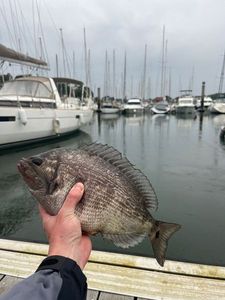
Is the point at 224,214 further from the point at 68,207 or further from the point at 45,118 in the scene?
the point at 45,118

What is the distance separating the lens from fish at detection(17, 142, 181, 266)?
1523mm

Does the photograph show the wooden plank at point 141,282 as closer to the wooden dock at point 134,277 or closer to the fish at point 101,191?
the wooden dock at point 134,277

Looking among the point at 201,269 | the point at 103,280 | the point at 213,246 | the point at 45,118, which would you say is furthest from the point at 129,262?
the point at 45,118

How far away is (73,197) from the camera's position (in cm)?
147

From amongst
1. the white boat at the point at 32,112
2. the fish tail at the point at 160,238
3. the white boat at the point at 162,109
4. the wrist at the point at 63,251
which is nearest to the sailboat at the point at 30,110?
the white boat at the point at 32,112

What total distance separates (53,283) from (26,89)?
15.1 meters

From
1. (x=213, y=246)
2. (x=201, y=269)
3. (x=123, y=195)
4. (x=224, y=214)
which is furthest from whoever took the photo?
(x=224, y=214)

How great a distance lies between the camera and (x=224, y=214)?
6.25 metres

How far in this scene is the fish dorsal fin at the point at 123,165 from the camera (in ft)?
5.73

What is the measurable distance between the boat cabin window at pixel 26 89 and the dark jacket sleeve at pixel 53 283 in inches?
570

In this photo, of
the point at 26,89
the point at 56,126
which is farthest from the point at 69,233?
the point at 26,89

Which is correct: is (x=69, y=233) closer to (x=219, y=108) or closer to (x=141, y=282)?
(x=141, y=282)

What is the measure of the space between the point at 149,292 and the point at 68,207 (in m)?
1.70

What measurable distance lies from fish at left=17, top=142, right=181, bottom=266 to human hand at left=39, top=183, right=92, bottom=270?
0.04 m
